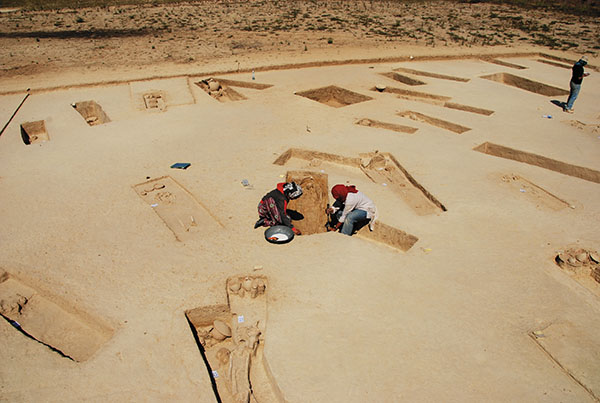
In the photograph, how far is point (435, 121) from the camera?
35.8ft

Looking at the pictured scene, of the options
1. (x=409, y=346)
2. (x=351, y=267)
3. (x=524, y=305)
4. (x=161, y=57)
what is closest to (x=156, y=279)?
(x=351, y=267)

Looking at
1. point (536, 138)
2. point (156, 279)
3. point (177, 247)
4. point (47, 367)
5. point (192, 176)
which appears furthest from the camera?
point (536, 138)

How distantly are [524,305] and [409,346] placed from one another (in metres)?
1.83

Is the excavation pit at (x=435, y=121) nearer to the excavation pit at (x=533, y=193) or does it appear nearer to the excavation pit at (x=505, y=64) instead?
the excavation pit at (x=533, y=193)

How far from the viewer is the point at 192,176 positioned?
7.91 metres

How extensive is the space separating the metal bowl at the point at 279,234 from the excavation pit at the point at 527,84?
13170 mm

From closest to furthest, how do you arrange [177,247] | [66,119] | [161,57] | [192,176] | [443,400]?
[443,400] → [177,247] → [192,176] → [66,119] → [161,57]

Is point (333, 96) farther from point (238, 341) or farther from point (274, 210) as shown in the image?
point (238, 341)

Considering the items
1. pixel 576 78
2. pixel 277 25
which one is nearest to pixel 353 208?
pixel 576 78

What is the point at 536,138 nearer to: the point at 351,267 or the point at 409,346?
the point at 351,267

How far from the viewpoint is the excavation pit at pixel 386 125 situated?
33.4 ft

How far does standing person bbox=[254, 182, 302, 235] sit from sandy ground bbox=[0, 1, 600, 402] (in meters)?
0.36

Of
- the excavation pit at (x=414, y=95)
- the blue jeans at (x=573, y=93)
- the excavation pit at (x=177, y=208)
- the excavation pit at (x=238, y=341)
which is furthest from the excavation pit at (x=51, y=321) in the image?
the blue jeans at (x=573, y=93)

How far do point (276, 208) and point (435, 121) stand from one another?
7.07 metres
